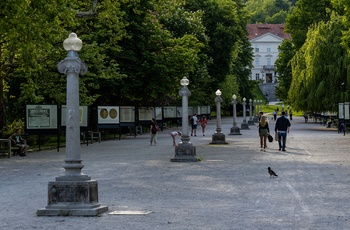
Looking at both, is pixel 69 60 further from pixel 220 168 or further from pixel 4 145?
pixel 4 145

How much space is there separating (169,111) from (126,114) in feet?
64.5

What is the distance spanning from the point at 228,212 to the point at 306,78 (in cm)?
5432

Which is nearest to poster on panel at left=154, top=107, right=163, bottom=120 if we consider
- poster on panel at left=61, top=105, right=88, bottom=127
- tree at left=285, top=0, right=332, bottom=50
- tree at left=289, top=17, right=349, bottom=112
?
tree at left=289, top=17, right=349, bottom=112

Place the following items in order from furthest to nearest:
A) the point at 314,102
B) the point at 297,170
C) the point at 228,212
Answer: the point at 314,102 < the point at 297,170 < the point at 228,212

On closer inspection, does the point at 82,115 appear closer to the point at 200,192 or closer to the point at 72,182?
the point at 200,192

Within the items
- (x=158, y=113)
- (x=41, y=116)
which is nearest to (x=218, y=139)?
(x=41, y=116)

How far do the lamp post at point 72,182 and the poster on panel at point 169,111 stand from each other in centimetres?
5545

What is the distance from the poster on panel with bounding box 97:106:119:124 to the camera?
49.1 metres

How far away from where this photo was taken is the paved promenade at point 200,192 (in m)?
12.2

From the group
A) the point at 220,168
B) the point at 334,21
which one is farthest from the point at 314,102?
the point at 220,168

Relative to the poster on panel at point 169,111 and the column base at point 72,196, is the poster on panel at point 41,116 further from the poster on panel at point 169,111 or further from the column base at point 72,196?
the poster on panel at point 169,111

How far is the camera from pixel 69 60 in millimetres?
14250

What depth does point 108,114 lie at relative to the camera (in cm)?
4975

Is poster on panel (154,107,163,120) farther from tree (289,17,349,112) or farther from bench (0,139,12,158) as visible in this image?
bench (0,139,12,158)
